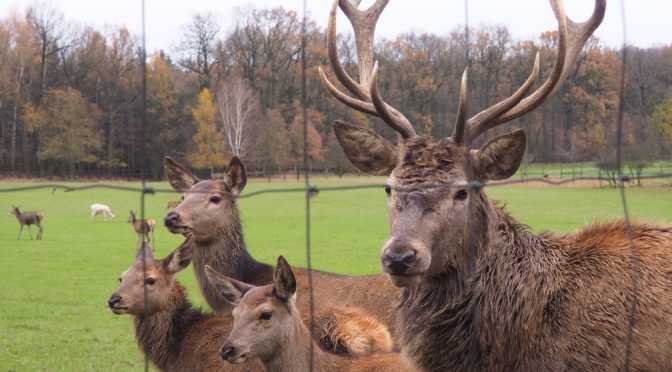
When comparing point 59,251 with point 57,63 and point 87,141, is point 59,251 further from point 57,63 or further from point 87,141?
point 57,63

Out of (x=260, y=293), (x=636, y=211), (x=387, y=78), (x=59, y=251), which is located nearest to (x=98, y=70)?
(x=387, y=78)

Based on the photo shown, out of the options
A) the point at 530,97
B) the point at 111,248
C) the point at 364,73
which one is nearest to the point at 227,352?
the point at 364,73

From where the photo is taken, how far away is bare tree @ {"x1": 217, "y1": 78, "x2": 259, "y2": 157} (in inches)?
1741

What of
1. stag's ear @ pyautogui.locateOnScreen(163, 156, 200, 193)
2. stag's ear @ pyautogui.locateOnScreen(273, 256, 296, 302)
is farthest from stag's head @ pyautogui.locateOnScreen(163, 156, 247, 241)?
stag's ear @ pyautogui.locateOnScreen(273, 256, 296, 302)

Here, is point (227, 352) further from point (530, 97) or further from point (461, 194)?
point (530, 97)

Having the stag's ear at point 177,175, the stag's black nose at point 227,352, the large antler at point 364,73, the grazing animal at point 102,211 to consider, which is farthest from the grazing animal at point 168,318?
the grazing animal at point 102,211

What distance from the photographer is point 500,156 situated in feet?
11.6

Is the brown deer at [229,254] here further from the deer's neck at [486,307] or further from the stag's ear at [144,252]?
the deer's neck at [486,307]

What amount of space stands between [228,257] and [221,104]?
4141 cm

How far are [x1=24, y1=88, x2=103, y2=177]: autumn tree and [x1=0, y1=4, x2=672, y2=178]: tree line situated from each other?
0.08 m

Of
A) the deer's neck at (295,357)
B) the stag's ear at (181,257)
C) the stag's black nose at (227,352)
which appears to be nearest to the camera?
the stag's black nose at (227,352)

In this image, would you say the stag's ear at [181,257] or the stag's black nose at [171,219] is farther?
the stag's black nose at [171,219]

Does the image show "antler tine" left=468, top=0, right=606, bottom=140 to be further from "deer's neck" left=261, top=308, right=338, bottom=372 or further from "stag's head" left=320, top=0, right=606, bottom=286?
"deer's neck" left=261, top=308, right=338, bottom=372

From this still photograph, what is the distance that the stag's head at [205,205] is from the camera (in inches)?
241
